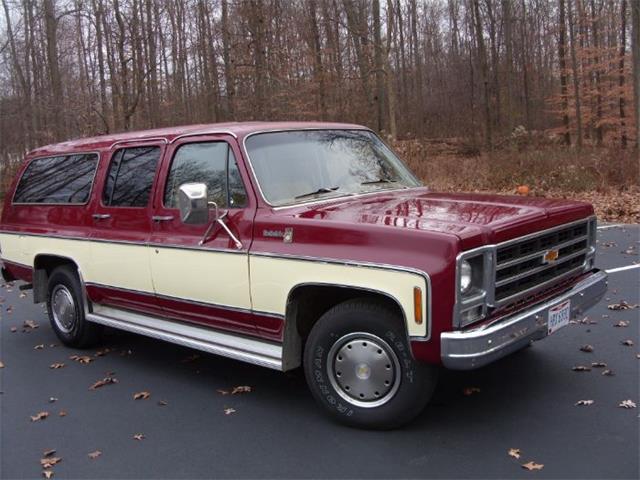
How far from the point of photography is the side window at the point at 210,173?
471 cm

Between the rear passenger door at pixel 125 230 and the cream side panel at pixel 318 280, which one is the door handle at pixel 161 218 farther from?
the cream side panel at pixel 318 280

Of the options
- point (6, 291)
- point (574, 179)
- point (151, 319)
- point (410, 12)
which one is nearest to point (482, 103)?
point (410, 12)

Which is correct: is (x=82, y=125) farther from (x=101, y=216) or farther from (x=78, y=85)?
(x=101, y=216)

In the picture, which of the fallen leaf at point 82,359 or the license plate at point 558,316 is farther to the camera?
the fallen leaf at point 82,359

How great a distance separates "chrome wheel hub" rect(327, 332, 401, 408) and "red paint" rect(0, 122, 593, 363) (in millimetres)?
344

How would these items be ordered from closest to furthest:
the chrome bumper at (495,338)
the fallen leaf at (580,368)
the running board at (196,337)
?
the chrome bumper at (495,338)
the running board at (196,337)
the fallen leaf at (580,368)

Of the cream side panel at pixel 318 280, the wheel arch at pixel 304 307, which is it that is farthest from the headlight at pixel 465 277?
the wheel arch at pixel 304 307

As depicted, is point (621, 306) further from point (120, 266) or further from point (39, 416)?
point (39, 416)

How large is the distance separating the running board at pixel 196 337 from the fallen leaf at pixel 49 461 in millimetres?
1224

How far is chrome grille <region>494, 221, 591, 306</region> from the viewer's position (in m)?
3.84

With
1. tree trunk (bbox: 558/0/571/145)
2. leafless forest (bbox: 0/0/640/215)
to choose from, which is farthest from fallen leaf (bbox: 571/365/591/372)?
tree trunk (bbox: 558/0/571/145)

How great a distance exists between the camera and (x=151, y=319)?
5488 millimetres

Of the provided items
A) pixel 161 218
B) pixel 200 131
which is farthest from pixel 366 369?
pixel 200 131

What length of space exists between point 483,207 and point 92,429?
309 cm
